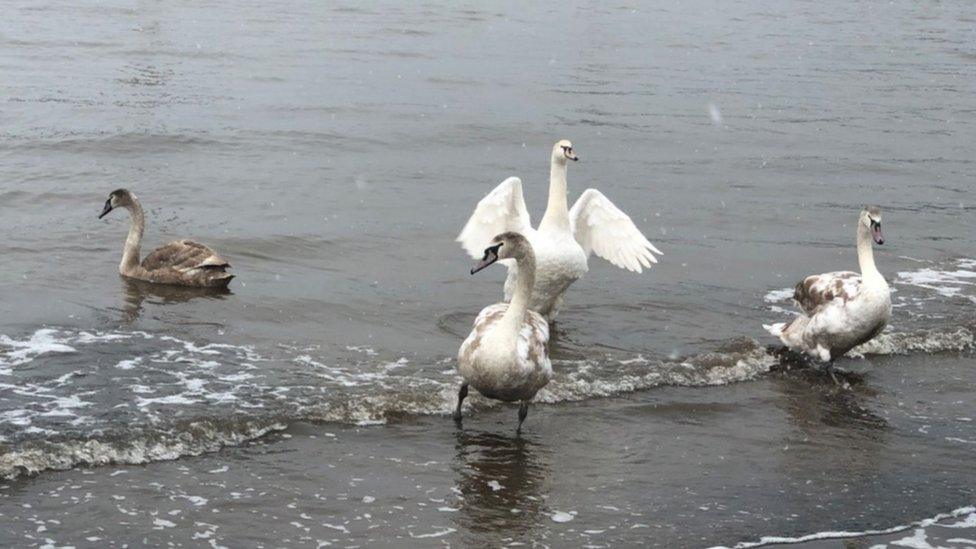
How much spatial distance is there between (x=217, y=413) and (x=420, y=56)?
22.4 meters

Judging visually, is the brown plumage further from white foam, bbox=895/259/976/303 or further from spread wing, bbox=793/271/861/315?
white foam, bbox=895/259/976/303

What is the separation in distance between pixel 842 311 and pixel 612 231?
9.79 ft

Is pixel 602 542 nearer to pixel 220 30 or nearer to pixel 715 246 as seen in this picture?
pixel 715 246

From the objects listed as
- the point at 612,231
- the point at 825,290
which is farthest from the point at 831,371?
the point at 612,231

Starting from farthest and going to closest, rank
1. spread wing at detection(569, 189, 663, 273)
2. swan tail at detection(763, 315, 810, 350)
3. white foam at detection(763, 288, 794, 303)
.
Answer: white foam at detection(763, 288, 794, 303) < spread wing at detection(569, 189, 663, 273) < swan tail at detection(763, 315, 810, 350)

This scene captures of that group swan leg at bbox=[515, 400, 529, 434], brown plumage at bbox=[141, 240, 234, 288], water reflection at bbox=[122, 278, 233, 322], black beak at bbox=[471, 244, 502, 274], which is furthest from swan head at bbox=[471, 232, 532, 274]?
brown plumage at bbox=[141, 240, 234, 288]

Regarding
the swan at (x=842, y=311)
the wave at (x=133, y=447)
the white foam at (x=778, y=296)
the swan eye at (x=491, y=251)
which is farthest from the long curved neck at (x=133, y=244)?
the swan at (x=842, y=311)

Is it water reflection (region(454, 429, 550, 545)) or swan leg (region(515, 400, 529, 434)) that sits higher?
swan leg (region(515, 400, 529, 434))

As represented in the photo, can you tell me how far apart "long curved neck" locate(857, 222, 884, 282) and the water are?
842 millimetres

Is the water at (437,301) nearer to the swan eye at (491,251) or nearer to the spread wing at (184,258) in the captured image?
the spread wing at (184,258)

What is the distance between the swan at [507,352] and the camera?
398 inches

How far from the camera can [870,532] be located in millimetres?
8734

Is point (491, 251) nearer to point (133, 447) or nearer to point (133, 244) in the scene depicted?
point (133, 447)

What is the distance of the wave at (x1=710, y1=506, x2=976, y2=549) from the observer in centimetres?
850
